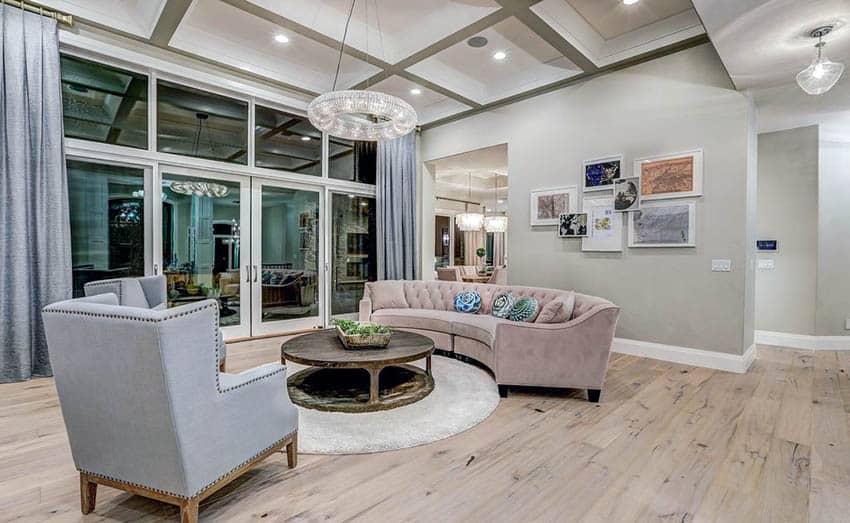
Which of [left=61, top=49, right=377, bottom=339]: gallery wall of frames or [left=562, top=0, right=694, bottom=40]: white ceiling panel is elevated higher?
[left=562, top=0, right=694, bottom=40]: white ceiling panel

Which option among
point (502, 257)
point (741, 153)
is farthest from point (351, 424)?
point (502, 257)

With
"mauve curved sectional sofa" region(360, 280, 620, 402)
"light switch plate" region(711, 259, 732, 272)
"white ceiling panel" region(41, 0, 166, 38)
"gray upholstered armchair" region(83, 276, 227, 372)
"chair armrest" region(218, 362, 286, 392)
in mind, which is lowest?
"mauve curved sectional sofa" region(360, 280, 620, 402)

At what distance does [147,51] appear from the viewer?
4488 millimetres

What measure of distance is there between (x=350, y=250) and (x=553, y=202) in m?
3.27

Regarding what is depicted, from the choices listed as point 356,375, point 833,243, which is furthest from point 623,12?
point 356,375

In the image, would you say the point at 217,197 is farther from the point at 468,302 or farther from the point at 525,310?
the point at 525,310

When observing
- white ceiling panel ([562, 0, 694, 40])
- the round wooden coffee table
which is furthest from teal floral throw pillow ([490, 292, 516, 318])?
white ceiling panel ([562, 0, 694, 40])

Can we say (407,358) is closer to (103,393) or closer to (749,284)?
(103,393)

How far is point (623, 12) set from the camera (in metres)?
4.15

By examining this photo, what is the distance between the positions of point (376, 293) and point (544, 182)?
2744 millimetres

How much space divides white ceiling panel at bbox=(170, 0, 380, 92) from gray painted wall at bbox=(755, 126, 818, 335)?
215 inches

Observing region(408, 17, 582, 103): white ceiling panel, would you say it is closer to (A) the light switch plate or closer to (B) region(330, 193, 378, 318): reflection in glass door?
(B) region(330, 193, 378, 318): reflection in glass door

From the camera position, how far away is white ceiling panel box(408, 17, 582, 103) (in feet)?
15.2

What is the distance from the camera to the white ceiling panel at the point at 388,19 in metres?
4.00
